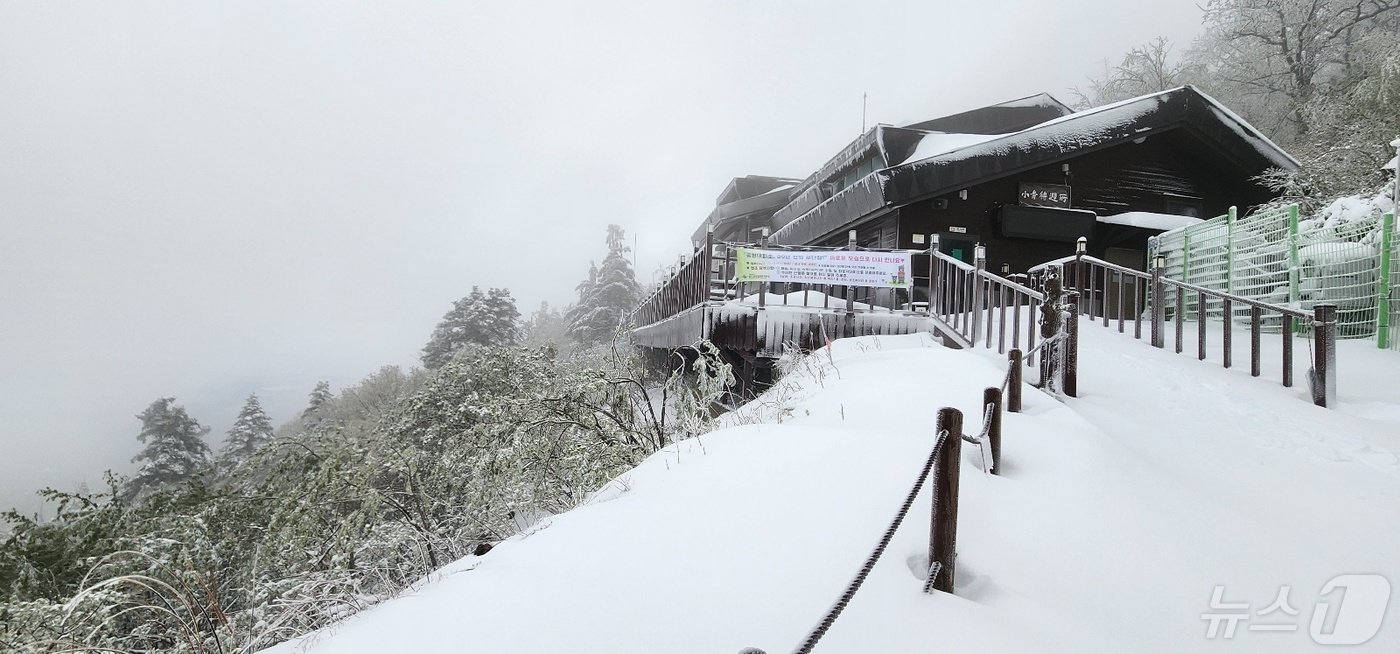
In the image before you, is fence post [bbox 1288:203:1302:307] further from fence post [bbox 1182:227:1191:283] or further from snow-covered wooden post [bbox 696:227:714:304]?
snow-covered wooden post [bbox 696:227:714:304]

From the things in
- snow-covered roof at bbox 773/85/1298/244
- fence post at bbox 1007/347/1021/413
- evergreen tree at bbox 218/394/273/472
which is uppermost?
snow-covered roof at bbox 773/85/1298/244

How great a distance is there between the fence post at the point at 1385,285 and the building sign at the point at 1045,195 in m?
7.23

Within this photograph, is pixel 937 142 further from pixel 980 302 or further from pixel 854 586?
pixel 854 586

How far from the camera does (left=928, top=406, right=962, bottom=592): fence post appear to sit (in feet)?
7.82

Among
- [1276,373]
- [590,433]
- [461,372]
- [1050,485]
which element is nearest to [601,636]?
[1050,485]

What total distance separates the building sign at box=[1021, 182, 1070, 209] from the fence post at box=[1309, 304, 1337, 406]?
394 inches

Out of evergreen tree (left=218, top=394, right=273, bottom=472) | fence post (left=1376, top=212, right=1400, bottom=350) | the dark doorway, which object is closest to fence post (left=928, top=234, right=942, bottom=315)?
fence post (left=1376, top=212, right=1400, bottom=350)

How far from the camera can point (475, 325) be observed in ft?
101

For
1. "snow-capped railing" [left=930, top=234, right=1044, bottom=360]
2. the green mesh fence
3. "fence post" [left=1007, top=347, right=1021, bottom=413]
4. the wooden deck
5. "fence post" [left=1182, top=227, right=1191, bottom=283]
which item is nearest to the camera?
"fence post" [left=1007, top=347, right=1021, bottom=413]

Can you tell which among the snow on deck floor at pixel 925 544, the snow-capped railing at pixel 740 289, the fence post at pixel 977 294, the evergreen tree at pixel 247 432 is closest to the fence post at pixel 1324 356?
the snow on deck floor at pixel 925 544

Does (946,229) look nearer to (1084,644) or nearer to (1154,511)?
(1154,511)

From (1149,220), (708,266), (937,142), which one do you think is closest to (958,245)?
(937,142)

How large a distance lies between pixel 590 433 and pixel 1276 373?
25.0 feet

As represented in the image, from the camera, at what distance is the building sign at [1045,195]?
14.9 m
